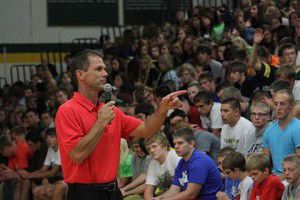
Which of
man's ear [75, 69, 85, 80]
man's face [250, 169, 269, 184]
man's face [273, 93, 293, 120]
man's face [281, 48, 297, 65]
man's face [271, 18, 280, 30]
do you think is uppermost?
man's ear [75, 69, 85, 80]

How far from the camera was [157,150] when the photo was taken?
392 inches

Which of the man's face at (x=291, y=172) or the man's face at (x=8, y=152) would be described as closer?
the man's face at (x=291, y=172)

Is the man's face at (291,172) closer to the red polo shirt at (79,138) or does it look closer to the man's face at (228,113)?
the man's face at (228,113)

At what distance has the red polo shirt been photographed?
19.7 ft

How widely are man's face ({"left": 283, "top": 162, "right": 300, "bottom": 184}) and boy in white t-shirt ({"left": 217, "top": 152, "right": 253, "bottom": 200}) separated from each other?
76 centimetres

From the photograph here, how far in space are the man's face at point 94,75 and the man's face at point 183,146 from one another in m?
3.06

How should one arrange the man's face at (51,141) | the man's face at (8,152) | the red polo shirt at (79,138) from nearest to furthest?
the red polo shirt at (79,138) → the man's face at (51,141) → the man's face at (8,152)

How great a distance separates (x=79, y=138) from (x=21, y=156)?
7.96 meters

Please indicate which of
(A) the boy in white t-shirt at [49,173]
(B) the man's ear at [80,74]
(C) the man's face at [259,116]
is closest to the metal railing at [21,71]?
(A) the boy in white t-shirt at [49,173]

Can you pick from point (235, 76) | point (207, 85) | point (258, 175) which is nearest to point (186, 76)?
point (207, 85)

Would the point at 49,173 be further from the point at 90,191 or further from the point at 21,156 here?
the point at 90,191

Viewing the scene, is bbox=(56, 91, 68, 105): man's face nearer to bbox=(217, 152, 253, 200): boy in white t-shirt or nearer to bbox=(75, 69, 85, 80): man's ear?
bbox=(217, 152, 253, 200): boy in white t-shirt

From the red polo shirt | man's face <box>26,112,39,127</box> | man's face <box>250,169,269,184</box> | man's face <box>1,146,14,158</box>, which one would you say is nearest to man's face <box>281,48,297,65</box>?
man's face <box>250,169,269,184</box>

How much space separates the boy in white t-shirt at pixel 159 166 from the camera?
995 cm
